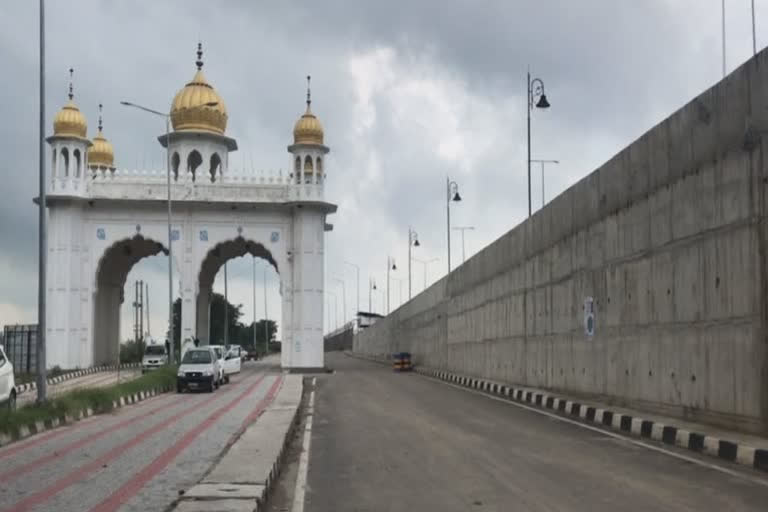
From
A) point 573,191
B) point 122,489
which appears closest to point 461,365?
point 573,191

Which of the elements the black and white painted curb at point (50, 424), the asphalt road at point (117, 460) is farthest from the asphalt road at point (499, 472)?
the black and white painted curb at point (50, 424)

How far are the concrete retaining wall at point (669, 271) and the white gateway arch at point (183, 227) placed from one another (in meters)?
24.7

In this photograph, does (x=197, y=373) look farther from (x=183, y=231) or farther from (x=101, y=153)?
(x=101, y=153)

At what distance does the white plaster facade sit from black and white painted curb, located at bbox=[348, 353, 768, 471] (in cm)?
2504

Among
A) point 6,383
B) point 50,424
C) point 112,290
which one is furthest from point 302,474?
point 112,290

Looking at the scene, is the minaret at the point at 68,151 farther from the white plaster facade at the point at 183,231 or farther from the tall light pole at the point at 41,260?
the tall light pole at the point at 41,260

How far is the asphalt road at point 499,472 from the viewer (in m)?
8.80

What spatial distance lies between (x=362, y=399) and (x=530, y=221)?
7.30m

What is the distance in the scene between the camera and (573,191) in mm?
23125

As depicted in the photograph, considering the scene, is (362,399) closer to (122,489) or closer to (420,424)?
(420,424)

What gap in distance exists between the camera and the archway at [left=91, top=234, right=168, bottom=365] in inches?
2141

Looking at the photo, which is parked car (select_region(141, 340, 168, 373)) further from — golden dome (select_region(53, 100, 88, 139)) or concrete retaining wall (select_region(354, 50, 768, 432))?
concrete retaining wall (select_region(354, 50, 768, 432))

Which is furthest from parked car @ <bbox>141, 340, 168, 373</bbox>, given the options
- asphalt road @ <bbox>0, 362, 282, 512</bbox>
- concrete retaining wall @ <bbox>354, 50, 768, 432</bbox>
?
asphalt road @ <bbox>0, 362, 282, 512</bbox>

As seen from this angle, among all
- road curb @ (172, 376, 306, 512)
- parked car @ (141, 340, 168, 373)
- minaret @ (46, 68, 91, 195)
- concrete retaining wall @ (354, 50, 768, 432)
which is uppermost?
minaret @ (46, 68, 91, 195)
